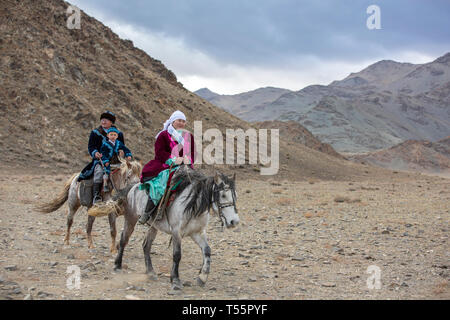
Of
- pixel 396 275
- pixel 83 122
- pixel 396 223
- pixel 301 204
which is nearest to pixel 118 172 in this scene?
pixel 396 275

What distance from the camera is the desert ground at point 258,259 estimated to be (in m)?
6.43

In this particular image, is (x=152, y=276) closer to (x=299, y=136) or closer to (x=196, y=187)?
(x=196, y=187)

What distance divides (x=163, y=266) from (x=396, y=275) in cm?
465

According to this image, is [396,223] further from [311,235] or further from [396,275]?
[396,275]

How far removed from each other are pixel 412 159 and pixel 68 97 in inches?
3003

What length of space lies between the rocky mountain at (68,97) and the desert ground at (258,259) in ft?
57.6

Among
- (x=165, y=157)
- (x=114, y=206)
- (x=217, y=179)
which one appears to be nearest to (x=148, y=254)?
(x=114, y=206)

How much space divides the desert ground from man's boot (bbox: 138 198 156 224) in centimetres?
106

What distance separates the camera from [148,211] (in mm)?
6953

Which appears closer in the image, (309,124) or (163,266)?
(163,266)

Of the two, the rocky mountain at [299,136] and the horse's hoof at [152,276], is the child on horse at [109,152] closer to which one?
the horse's hoof at [152,276]

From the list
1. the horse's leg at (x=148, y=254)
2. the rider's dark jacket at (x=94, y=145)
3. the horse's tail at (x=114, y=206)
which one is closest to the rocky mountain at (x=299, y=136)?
the rider's dark jacket at (x=94, y=145)

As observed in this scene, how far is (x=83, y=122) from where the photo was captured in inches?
1367

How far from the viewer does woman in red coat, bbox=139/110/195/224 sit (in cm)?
688
